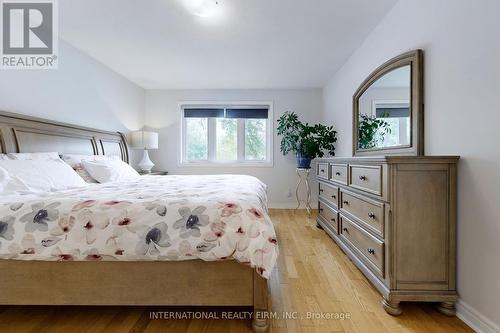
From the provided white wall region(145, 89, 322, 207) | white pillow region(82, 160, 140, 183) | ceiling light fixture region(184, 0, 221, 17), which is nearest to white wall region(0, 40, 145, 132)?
white wall region(145, 89, 322, 207)

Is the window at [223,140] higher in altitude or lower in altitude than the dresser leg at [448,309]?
higher

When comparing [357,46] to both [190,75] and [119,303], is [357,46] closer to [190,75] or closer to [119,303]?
[190,75]

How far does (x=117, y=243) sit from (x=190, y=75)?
123 inches

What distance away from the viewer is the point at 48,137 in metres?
2.42

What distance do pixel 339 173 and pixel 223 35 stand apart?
190 cm

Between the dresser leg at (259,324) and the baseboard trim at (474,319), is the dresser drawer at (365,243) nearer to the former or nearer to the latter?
the baseboard trim at (474,319)

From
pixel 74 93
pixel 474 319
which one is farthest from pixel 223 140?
pixel 474 319

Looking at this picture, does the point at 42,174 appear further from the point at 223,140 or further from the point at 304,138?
the point at 304,138

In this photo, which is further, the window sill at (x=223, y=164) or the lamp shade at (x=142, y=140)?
the window sill at (x=223, y=164)

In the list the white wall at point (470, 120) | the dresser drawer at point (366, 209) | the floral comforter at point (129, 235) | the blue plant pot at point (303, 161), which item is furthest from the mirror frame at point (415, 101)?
the blue plant pot at point (303, 161)

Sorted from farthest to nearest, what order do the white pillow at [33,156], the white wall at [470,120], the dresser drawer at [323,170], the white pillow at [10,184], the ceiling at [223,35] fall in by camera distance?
the dresser drawer at [323,170] → the ceiling at [223,35] → the white pillow at [33,156] → the white pillow at [10,184] → the white wall at [470,120]

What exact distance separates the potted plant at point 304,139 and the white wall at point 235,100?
284 millimetres

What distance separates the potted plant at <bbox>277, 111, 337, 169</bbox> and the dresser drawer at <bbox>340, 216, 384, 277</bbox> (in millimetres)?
1685

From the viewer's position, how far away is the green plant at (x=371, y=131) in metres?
2.30
